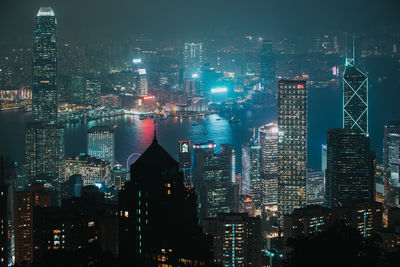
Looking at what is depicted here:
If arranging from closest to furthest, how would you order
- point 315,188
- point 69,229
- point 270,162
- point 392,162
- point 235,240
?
point 69,229, point 235,240, point 315,188, point 392,162, point 270,162

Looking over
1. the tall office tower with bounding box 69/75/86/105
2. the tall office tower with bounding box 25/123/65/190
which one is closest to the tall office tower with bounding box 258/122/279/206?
the tall office tower with bounding box 25/123/65/190

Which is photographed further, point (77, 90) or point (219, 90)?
point (219, 90)

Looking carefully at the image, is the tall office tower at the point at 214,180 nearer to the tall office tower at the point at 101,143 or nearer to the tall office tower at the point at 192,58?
the tall office tower at the point at 101,143

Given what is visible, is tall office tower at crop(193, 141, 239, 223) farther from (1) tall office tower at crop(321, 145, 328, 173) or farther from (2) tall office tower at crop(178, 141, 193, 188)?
(1) tall office tower at crop(321, 145, 328, 173)

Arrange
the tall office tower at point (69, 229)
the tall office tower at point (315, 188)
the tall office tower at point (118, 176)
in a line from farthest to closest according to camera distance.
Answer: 1. the tall office tower at point (118, 176)
2. the tall office tower at point (315, 188)
3. the tall office tower at point (69, 229)

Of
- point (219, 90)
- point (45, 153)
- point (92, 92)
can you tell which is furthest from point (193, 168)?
point (219, 90)

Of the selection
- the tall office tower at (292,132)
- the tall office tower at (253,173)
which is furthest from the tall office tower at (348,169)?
the tall office tower at (253,173)

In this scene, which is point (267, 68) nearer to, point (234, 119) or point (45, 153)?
point (234, 119)
